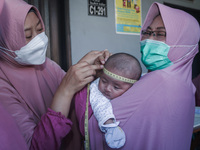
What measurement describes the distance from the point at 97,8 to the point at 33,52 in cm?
158

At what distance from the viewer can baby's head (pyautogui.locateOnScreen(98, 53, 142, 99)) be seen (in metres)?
1.13

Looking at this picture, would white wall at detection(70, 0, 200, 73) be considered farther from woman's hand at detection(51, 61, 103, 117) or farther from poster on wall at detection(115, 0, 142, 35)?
woman's hand at detection(51, 61, 103, 117)

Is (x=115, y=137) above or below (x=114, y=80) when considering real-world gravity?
below

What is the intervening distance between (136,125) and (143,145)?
12 centimetres

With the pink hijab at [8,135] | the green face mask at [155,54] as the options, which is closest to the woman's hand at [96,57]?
the green face mask at [155,54]

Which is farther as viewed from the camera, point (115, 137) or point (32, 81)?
point (32, 81)

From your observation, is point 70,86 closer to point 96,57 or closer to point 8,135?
point 96,57

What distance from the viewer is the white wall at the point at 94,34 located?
93.0 inches

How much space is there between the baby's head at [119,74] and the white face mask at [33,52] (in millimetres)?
519

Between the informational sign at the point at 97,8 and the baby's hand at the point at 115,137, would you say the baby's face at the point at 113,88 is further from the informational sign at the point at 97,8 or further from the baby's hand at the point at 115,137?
the informational sign at the point at 97,8

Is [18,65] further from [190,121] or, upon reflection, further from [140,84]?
[190,121]

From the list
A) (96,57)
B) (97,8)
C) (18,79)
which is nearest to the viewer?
(18,79)

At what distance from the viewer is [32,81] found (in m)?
1.28

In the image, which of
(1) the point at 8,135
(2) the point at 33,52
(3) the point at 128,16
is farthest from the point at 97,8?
(1) the point at 8,135
